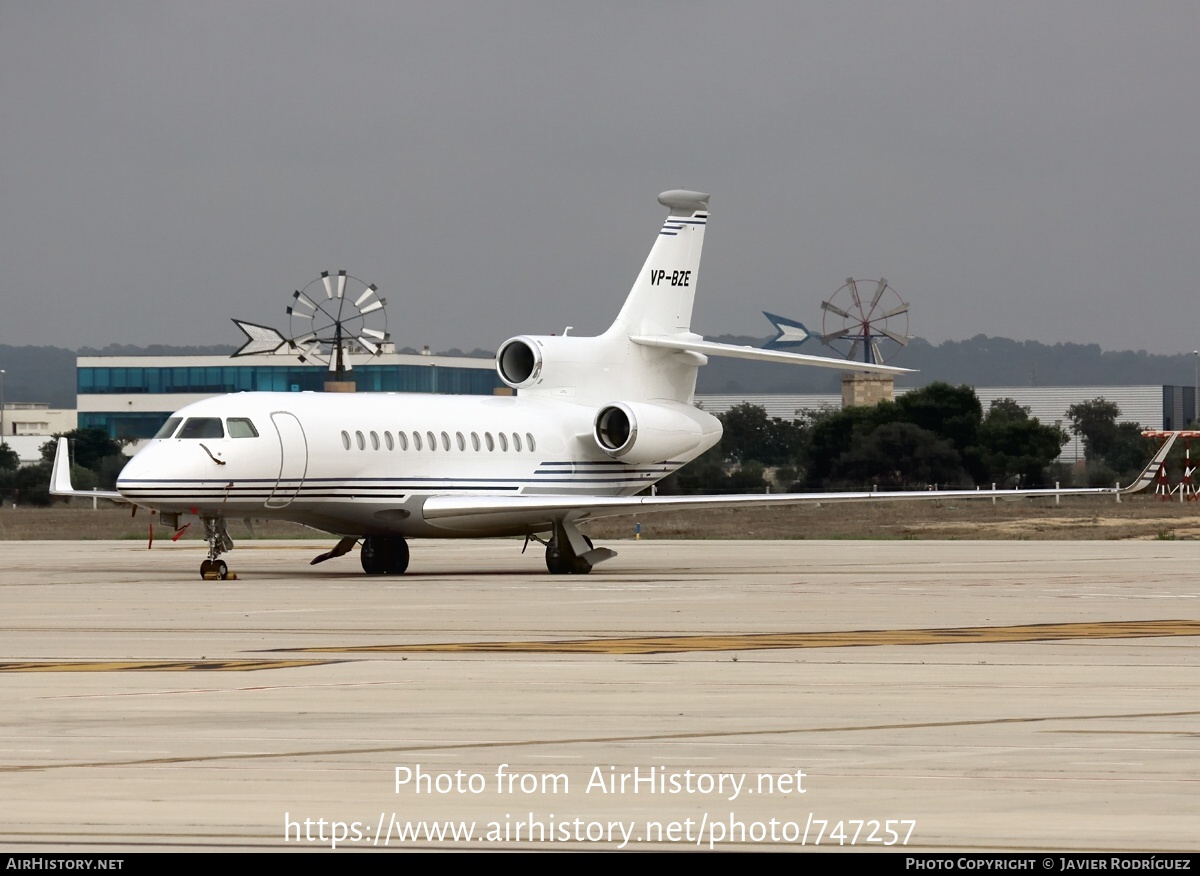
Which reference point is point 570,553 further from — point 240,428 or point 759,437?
point 759,437

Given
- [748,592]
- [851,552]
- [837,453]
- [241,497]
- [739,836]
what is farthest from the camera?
[837,453]

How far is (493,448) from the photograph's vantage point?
35.5 m

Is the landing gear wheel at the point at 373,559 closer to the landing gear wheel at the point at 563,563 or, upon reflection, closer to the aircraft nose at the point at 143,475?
the landing gear wheel at the point at 563,563

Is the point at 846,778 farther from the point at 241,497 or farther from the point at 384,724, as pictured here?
the point at 241,497

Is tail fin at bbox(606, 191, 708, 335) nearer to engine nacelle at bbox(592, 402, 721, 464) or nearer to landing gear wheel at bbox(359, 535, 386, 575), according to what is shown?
Result: engine nacelle at bbox(592, 402, 721, 464)

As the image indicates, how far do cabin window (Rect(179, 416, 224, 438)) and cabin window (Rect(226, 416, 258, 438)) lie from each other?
171 millimetres

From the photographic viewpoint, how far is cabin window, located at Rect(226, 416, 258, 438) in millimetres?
30844

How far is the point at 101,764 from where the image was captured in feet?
33.3

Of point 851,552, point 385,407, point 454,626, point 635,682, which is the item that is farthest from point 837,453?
point 635,682

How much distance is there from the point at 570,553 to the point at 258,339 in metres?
22.7

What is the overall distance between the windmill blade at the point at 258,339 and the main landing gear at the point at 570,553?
21.5 metres

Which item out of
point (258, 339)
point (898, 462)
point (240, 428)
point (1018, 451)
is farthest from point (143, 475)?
point (1018, 451)

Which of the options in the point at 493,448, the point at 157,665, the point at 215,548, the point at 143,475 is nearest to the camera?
Result: the point at 157,665
